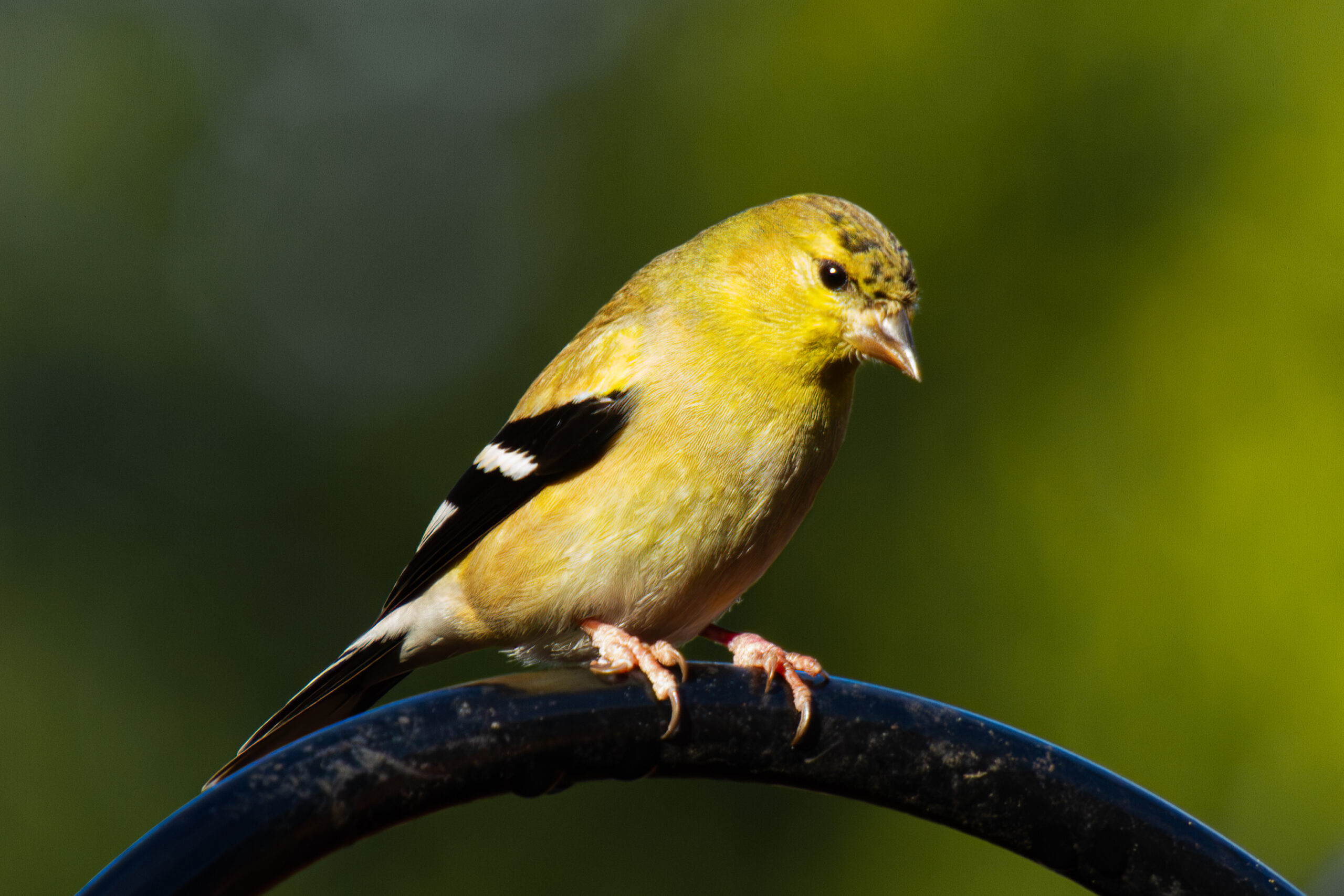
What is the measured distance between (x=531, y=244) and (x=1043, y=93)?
13.2ft

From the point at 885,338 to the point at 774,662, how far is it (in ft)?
2.77

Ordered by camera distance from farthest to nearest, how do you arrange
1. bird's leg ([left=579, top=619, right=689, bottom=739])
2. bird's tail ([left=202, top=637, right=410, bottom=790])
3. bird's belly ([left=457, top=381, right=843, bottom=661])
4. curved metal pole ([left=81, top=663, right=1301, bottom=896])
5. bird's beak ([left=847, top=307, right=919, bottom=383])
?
1. bird's tail ([left=202, top=637, right=410, bottom=790])
2. bird's beak ([left=847, top=307, right=919, bottom=383])
3. bird's belly ([left=457, top=381, right=843, bottom=661])
4. bird's leg ([left=579, top=619, right=689, bottom=739])
5. curved metal pole ([left=81, top=663, right=1301, bottom=896])

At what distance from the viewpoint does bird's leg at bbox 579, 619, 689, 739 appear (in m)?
2.10

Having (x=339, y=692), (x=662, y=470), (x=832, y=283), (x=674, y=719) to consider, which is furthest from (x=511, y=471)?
(x=674, y=719)

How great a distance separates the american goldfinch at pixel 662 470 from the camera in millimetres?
2721

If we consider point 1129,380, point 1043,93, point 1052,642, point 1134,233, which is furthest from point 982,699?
point 1043,93

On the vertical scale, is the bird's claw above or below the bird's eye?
below

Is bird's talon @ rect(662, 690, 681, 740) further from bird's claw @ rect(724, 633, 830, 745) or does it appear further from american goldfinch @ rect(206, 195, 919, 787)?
american goldfinch @ rect(206, 195, 919, 787)

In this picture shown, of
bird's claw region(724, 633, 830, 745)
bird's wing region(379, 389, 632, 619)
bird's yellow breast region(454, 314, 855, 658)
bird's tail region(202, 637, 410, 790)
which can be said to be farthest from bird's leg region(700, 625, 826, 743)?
bird's tail region(202, 637, 410, 790)

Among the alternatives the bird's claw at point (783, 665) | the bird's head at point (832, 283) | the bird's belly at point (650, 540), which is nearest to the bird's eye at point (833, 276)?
the bird's head at point (832, 283)

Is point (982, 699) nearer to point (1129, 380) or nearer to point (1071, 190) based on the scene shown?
point (1129, 380)

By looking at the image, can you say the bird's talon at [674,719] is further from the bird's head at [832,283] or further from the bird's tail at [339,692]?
the bird's tail at [339,692]

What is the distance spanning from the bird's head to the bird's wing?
43cm

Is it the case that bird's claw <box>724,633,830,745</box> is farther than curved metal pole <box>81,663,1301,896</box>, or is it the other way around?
bird's claw <box>724,633,830,745</box>
